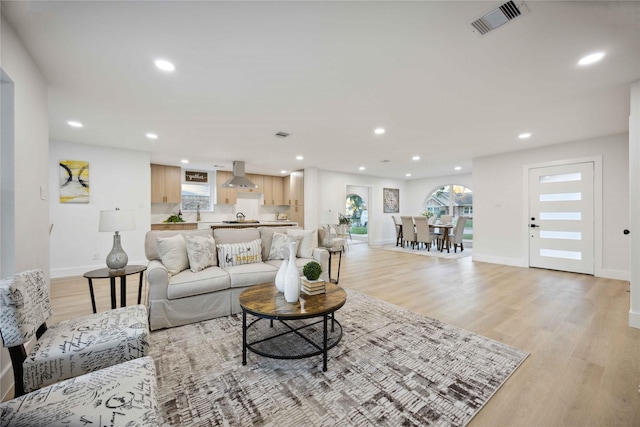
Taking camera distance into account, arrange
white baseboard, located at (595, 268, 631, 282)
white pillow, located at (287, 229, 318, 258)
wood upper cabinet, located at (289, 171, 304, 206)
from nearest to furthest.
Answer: white pillow, located at (287, 229, 318, 258), white baseboard, located at (595, 268, 631, 282), wood upper cabinet, located at (289, 171, 304, 206)

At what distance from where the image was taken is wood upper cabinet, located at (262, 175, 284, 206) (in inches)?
334

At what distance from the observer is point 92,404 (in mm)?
899

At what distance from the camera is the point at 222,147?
5.05m

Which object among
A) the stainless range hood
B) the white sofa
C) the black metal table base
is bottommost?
the black metal table base

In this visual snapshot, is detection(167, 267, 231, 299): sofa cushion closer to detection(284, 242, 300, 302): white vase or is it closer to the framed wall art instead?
detection(284, 242, 300, 302): white vase

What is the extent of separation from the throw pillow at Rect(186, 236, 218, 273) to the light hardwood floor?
1.17 metres

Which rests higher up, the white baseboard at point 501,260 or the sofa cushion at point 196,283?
the sofa cushion at point 196,283

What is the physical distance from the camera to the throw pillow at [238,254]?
3.18 metres

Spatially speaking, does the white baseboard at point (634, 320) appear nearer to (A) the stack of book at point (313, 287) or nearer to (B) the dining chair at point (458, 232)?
(A) the stack of book at point (313, 287)

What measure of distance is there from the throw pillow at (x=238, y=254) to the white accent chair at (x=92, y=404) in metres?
2.11

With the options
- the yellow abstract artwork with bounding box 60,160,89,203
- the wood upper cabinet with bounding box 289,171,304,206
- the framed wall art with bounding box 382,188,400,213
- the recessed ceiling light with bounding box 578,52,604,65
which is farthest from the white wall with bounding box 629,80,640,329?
the yellow abstract artwork with bounding box 60,160,89,203

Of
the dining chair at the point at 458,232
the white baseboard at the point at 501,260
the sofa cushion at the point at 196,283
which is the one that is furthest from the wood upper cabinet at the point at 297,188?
the sofa cushion at the point at 196,283

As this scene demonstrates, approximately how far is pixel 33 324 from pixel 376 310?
275 cm

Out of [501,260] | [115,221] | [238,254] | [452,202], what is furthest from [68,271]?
[452,202]
